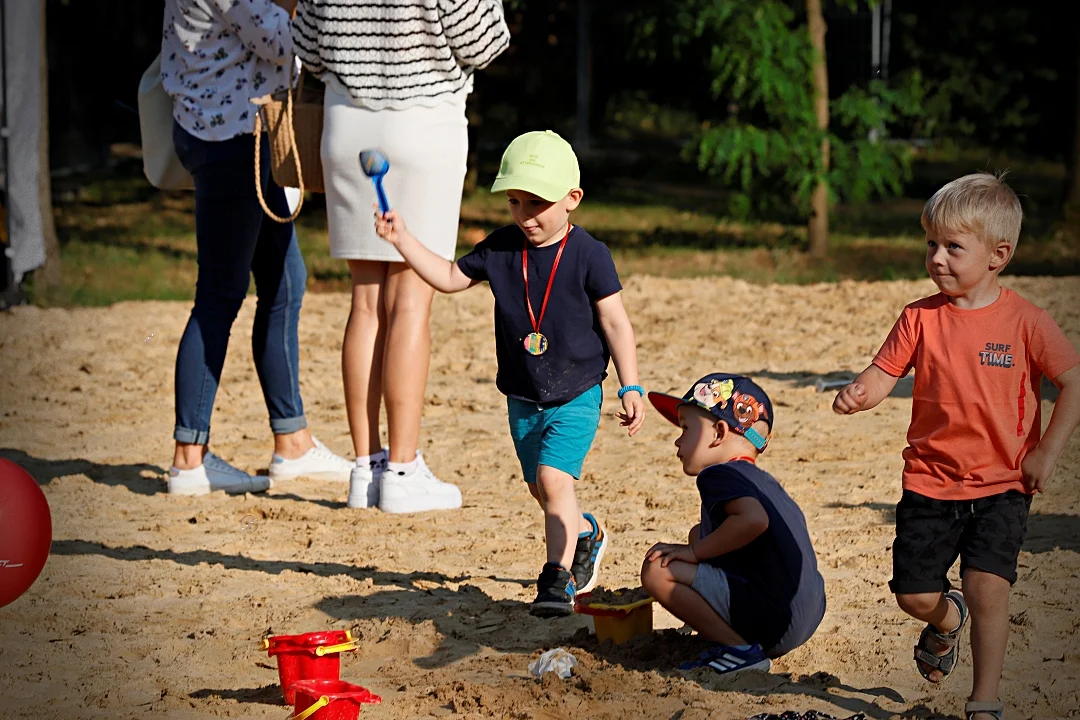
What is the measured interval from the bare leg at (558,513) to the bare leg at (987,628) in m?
1.19

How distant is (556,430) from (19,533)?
1.49 metres

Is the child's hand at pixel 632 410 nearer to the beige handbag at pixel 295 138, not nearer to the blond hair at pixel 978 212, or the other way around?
the blond hair at pixel 978 212

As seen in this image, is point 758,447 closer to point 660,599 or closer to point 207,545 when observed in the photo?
point 660,599

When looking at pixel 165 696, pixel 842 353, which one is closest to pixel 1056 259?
pixel 842 353

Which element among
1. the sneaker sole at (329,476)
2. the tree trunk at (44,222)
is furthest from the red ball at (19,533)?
the tree trunk at (44,222)

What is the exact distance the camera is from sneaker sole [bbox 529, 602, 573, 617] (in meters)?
3.96

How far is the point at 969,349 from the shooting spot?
10.8 ft

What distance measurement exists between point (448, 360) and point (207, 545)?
340cm

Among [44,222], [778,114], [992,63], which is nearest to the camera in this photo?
[44,222]

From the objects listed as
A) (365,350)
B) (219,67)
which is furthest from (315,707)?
(219,67)

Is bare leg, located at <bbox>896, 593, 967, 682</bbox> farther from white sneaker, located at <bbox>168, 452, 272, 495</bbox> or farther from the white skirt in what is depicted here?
white sneaker, located at <bbox>168, 452, 272, 495</bbox>

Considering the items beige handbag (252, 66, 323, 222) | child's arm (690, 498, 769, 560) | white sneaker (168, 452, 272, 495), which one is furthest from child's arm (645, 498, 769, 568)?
white sneaker (168, 452, 272, 495)

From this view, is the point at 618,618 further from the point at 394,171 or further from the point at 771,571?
the point at 394,171

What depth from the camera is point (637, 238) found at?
14008mm
